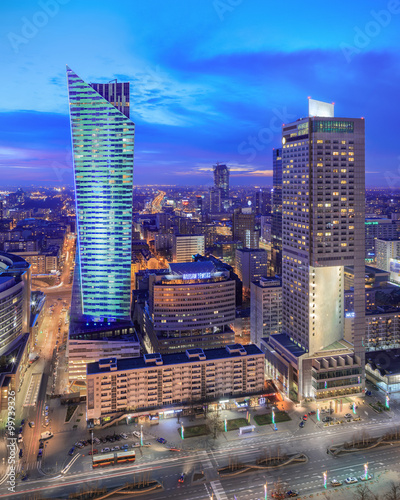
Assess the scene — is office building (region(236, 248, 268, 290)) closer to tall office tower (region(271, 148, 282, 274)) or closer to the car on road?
tall office tower (region(271, 148, 282, 274))

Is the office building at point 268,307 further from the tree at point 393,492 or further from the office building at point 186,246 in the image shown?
the office building at point 186,246

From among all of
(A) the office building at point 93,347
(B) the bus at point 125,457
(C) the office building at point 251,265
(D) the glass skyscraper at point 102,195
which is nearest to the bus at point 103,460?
(B) the bus at point 125,457

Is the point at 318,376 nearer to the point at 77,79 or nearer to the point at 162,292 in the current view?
the point at 162,292

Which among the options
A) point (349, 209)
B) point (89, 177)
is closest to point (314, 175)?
point (349, 209)

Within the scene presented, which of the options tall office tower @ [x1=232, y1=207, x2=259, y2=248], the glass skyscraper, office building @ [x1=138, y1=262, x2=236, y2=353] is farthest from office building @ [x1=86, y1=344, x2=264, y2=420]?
tall office tower @ [x1=232, y1=207, x2=259, y2=248]

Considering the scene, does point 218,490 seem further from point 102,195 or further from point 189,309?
point 102,195

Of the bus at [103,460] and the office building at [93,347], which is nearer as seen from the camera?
the bus at [103,460]
